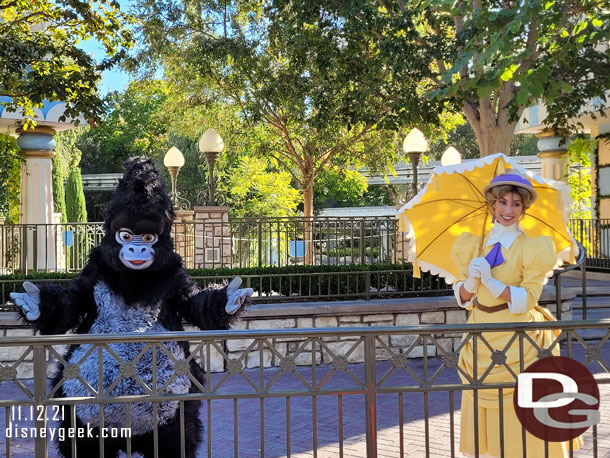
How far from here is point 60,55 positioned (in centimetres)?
802

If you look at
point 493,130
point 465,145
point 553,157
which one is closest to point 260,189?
point 553,157

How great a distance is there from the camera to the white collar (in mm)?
3844

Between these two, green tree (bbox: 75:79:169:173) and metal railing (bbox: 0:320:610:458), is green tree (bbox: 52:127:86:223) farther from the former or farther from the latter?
metal railing (bbox: 0:320:610:458)

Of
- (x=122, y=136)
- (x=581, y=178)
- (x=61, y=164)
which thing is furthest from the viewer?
(x=122, y=136)

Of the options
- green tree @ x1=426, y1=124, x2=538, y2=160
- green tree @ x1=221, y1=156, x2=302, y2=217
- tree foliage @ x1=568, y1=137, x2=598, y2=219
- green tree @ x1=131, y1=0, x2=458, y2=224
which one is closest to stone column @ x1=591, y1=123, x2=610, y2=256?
tree foliage @ x1=568, y1=137, x2=598, y2=219

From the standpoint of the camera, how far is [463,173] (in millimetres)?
4297

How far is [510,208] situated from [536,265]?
37cm

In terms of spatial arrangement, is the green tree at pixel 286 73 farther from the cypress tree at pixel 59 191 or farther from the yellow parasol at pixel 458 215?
the cypress tree at pixel 59 191

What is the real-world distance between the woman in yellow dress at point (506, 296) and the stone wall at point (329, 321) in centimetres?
388

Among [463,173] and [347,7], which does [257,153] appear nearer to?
[347,7]

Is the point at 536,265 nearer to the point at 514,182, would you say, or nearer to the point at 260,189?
the point at 514,182

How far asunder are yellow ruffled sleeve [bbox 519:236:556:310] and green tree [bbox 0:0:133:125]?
19.1 ft

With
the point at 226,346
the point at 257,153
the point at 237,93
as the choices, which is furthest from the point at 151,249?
the point at 257,153

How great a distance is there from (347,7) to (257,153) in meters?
8.89
